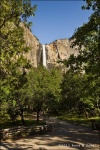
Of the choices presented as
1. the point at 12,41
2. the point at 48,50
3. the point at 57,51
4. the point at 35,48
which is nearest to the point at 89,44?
the point at 12,41

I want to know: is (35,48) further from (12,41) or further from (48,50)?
(12,41)

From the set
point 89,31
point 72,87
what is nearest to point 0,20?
point 89,31

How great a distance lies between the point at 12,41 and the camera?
47.3 feet

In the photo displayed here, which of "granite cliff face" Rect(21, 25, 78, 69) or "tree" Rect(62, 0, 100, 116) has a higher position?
"granite cliff face" Rect(21, 25, 78, 69)

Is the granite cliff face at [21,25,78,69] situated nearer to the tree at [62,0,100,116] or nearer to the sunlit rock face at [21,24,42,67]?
the sunlit rock face at [21,24,42,67]

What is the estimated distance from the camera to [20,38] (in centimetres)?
1497

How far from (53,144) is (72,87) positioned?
44.8 m

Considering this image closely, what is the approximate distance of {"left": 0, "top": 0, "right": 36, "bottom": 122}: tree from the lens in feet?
46.4

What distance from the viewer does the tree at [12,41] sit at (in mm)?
14143

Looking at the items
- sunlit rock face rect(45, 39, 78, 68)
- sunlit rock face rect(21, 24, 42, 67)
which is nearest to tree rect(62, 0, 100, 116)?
sunlit rock face rect(21, 24, 42, 67)

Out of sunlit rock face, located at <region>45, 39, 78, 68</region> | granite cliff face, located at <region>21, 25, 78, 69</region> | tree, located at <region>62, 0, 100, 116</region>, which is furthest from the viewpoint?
sunlit rock face, located at <region>45, 39, 78, 68</region>

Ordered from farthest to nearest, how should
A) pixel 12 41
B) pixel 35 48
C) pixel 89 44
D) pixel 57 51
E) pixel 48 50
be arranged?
pixel 57 51 → pixel 48 50 → pixel 35 48 → pixel 89 44 → pixel 12 41

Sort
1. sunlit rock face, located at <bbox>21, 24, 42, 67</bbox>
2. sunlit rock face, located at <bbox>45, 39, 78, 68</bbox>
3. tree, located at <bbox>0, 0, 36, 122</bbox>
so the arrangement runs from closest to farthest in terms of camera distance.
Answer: tree, located at <bbox>0, 0, 36, 122</bbox> → sunlit rock face, located at <bbox>21, 24, 42, 67</bbox> → sunlit rock face, located at <bbox>45, 39, 78, 68</bbox>

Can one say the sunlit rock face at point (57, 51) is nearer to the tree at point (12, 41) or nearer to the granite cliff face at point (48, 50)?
the granite cliff face at point (48, 50)
